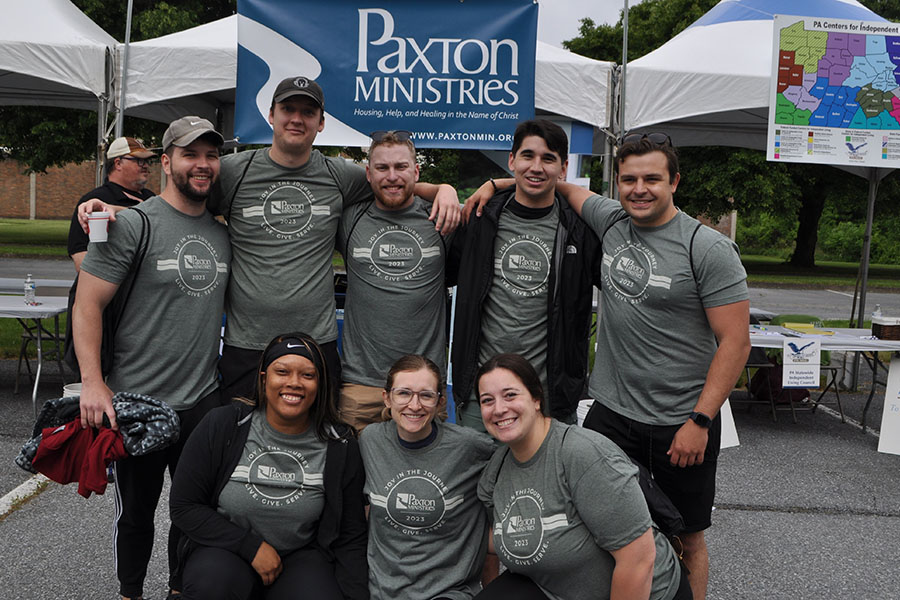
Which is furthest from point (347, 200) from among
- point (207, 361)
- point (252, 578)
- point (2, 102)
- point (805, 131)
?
point (2, 102)

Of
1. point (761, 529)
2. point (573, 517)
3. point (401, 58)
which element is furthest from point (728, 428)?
point (401, 58)

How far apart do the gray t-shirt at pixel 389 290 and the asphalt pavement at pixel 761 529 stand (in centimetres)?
134

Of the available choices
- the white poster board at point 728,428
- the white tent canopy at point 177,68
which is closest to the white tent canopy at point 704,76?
the white poster board at point 728,428

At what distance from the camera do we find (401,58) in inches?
210

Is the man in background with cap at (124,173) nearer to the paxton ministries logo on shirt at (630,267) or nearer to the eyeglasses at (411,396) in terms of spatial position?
the eyeglasses at (411,396)

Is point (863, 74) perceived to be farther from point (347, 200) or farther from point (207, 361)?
point (207, 361)

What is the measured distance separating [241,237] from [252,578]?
121cm

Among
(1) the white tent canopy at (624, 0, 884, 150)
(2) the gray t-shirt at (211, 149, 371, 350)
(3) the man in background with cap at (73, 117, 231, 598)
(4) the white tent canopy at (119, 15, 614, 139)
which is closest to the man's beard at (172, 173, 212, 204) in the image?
(3) the man in background with cap at (73, 117, 231, 598)

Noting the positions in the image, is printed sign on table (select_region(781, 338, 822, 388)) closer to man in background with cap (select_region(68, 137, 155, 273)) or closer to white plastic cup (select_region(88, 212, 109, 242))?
man in background with cap (select_region(68, 137, 155, 273))

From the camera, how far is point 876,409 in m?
6.78

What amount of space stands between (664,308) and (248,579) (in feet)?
5.30

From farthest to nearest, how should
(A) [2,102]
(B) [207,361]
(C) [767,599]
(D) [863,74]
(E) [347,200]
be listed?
(A) [2,102]
(D) [863,74]
(C) [767,599]
(E) [347,200]
(B) [207,361]

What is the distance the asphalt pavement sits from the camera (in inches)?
131

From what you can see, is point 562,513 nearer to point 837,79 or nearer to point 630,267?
point 630,267
